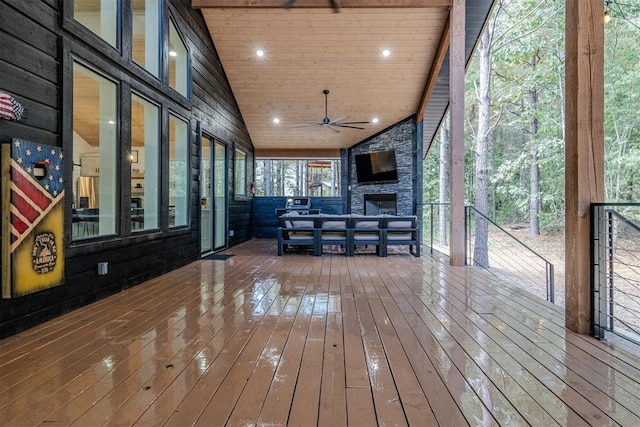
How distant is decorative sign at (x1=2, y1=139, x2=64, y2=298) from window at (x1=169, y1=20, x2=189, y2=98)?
8.94 feet

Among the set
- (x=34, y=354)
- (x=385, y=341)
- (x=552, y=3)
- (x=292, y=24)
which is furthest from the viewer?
(x=552, y=3)

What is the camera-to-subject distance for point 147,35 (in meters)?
4.39

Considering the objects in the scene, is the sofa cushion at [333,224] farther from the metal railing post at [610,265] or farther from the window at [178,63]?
the metal railing post at [610,265]

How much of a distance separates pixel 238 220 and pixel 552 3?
9.83 metres

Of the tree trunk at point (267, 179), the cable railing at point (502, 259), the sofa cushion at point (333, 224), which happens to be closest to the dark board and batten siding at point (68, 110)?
the sofa cushion at point (333, 224)

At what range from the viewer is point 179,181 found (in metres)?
5.21

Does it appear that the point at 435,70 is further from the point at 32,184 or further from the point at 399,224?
the point at 32,184

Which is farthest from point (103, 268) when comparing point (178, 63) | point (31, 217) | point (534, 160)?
point (534, 160)

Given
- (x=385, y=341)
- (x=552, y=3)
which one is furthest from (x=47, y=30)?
(x=552, y=3)

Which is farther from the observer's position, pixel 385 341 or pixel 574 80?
pixel 574 80

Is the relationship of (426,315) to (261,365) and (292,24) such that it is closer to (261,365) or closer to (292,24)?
(261,365)

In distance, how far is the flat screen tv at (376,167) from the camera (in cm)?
972

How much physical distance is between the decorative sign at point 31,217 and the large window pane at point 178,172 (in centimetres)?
215

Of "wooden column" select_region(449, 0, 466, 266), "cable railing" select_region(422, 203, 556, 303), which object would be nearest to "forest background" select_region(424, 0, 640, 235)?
"cable railing" select_region(422, 203, 556, 303)
